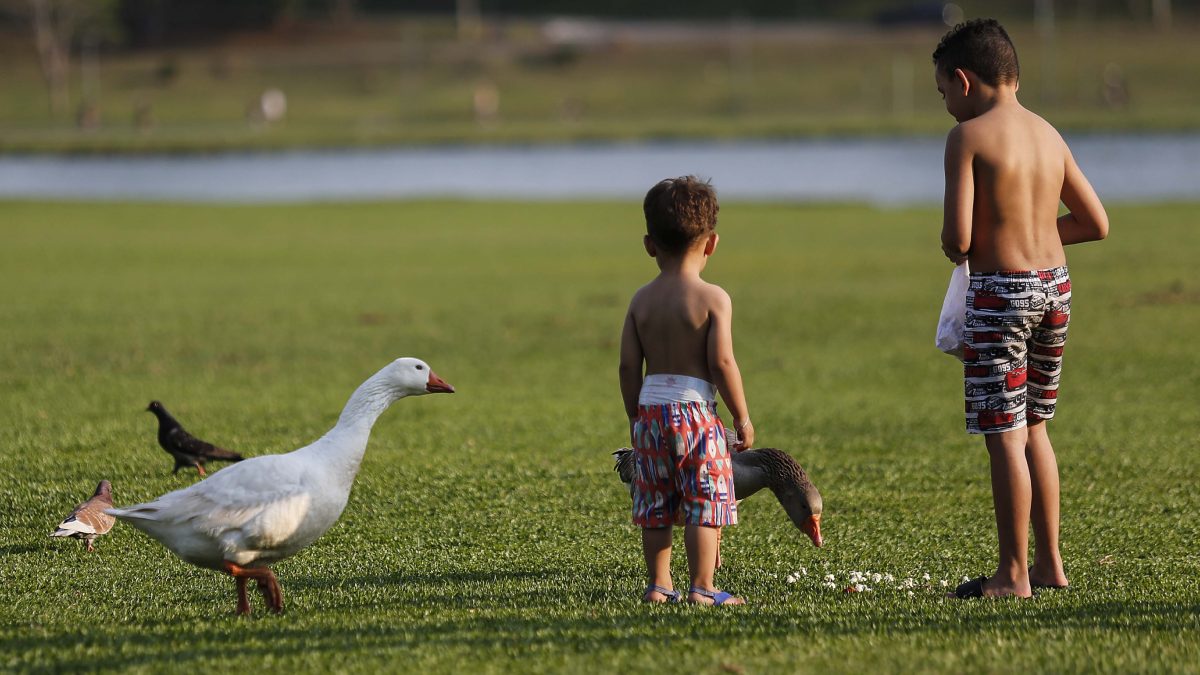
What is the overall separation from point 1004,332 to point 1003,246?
1.01ft

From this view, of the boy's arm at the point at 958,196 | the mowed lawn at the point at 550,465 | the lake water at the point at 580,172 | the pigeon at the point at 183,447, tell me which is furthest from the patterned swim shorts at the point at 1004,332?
the lake water at the point at 580,172

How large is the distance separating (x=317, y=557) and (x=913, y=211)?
2610cm

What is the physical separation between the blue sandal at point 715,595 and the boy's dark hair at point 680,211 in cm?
121

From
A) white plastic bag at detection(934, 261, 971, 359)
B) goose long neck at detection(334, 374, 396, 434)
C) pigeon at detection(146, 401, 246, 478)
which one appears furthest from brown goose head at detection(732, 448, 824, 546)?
pigeon at detection(146, 401, 246, 478)

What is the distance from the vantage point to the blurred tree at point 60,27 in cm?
8712

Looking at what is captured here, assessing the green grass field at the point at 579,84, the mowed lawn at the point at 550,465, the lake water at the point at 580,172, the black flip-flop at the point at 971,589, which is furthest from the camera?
the green grass field at the point at 579,84

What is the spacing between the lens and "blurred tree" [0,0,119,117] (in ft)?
286

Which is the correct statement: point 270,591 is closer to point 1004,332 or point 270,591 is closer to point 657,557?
point 657,557

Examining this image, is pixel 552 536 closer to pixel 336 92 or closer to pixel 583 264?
pixel 583 264

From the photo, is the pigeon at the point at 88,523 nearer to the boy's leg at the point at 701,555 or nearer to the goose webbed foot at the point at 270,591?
the goose webbed foot at the point at 270,591

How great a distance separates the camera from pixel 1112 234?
961 inches

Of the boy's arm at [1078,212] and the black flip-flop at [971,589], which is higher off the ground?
the boy's arm at [1078,212]

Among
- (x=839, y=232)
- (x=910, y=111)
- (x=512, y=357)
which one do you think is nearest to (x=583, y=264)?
(x=839, y=232)

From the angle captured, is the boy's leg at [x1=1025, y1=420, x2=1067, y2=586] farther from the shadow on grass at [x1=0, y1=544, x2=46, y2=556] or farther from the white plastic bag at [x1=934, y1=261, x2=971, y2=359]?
the shadow on grass at [x1=0, y1=544, x2=46, y2=556]
